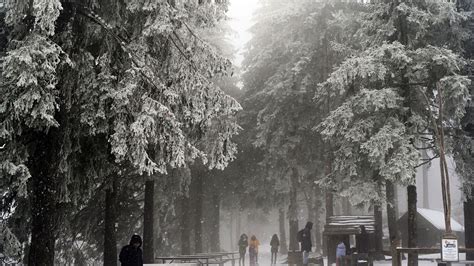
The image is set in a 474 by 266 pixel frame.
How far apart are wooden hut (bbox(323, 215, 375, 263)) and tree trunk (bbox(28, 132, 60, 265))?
11716 mm

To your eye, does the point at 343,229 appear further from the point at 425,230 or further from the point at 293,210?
the point at 425,230

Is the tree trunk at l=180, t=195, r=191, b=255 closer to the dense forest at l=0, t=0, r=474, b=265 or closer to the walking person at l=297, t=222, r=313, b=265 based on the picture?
the dense forest at l=0, t=0, r=474, b=265

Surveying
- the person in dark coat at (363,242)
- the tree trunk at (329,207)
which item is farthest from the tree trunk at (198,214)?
the person in dark coat at (363,242)

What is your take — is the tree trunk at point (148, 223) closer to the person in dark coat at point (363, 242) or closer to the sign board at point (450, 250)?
the person in dark coat at point (363, 242)

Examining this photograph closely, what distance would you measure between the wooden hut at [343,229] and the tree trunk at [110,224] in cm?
812

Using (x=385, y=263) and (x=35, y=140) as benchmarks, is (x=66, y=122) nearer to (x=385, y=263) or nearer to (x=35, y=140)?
(x=35, y=140)

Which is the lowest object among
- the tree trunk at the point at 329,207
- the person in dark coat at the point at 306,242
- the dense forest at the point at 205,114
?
the person in dark coat at the point at 306,242

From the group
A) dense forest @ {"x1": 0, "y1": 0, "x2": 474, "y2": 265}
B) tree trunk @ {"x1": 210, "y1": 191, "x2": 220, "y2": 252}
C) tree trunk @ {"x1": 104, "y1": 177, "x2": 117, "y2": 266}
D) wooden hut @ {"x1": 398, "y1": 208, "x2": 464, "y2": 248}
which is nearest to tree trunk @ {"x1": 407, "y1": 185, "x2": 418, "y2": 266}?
dense forest @ {"x1": 0, "y1": 0, "x2": 474, "y2": 265}

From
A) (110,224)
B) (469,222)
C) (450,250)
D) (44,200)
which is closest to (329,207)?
(469,222)

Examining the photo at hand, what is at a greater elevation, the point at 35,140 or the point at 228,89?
the point at 228,89

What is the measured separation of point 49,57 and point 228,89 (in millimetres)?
20858

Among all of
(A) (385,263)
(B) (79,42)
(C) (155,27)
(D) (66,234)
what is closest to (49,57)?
(B) (79,42)

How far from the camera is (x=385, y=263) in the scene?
2270 centimetres

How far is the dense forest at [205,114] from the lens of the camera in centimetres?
1192
